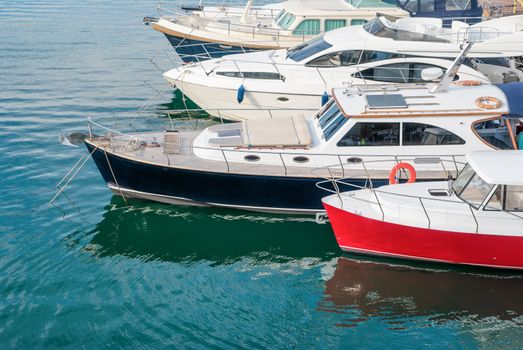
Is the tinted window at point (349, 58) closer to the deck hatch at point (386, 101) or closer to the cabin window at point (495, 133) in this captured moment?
the deck hatch at point (386, 101)

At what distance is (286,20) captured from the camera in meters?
24.6

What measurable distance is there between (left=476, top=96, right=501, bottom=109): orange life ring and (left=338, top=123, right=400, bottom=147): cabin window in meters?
1.78

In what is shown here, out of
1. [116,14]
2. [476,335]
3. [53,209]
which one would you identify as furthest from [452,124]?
[116,14]

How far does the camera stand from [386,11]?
24406mm

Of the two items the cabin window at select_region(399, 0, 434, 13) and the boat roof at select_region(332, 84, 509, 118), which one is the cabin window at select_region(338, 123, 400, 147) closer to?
the boat roof at select_region(332, 84, 509, 118)

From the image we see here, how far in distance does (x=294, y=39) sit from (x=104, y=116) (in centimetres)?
720

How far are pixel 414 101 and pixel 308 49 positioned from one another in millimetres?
5983

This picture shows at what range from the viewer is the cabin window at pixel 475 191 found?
11656 mm

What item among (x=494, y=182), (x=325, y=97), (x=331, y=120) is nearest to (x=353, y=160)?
(x=331, y=120)

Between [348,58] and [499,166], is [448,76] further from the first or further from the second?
[348,58]

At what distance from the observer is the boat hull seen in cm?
1358

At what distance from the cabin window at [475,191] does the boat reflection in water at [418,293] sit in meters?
1.37

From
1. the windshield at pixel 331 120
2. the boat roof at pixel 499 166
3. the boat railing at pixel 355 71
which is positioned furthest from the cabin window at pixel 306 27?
the boat roof at pixel 499 166

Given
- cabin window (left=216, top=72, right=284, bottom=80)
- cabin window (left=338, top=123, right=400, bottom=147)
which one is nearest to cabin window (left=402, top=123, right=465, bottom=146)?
cabin window (left=338, top=123, right=400, bottom=147)
